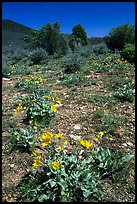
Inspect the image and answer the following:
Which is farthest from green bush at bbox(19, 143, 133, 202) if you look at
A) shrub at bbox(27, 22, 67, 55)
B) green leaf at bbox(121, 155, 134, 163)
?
shrub at bbox(27, 22, 67, 55)

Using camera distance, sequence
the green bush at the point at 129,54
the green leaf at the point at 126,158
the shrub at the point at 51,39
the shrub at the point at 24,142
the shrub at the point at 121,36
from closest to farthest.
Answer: the green leaf at the point at 126,158 < the shrub at the point at 24,142 < the green bush at the point at 129,54 < the shrub at the point at 121,36 < the shrub at the point at 51,39

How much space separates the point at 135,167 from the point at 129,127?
3.07 ft

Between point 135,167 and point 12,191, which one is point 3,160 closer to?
point 12,191

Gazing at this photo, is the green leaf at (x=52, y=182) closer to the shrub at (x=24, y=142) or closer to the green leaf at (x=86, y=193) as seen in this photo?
the green leaf at (x=86, y=193)

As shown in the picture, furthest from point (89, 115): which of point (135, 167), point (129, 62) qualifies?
point (129, 62)

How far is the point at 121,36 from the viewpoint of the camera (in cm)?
1348

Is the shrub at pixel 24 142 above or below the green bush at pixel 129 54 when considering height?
below

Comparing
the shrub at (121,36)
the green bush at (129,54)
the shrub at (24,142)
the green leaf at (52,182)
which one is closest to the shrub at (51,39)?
the shrub at (121,36)

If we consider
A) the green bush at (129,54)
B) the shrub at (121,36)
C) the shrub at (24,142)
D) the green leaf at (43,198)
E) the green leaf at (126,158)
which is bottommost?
the green leaf at (43,198)

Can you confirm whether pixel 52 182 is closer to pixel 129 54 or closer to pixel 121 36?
pixel 129 54

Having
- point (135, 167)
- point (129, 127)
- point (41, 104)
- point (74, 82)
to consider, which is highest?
point (74, 82)

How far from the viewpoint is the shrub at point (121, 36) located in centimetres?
1336

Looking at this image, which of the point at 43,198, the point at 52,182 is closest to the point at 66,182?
the point at 52,182

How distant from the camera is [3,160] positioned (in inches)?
120
